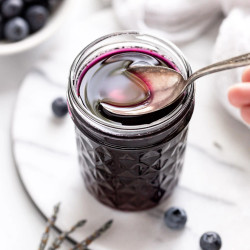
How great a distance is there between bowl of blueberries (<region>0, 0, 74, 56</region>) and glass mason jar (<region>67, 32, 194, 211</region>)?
382 mm

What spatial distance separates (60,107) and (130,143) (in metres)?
0.39

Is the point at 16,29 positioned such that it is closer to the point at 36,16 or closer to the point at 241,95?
the point at 36,16

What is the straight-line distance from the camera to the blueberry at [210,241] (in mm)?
1196

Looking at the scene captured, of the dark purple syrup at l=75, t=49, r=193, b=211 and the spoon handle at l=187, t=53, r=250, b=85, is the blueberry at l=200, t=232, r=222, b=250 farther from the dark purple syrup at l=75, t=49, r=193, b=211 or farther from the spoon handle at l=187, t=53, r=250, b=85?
the spoon handle at l=187, t=53, r=250, b=85

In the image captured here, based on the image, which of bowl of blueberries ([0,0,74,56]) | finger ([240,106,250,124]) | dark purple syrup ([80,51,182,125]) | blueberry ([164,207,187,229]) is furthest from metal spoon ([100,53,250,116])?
bowl of blueberries ([0,0,74,56])

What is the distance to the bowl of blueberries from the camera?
58.5 inches

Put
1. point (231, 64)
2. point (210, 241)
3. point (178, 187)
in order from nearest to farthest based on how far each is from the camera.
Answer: point (231, 64), point (210, 241), point (178, 187)

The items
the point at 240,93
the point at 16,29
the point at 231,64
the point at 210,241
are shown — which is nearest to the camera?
the point at 231,64

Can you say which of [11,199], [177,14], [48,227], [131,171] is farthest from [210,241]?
[177,14]

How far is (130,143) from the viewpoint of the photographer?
1.04m

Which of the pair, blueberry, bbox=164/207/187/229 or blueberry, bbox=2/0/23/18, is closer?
blueberry, bbox=164/207/187/229

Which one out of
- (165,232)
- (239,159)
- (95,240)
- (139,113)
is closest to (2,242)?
(95,240)

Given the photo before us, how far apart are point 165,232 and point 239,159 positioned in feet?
0.83

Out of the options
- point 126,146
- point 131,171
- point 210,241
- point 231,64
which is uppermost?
point 231,64
